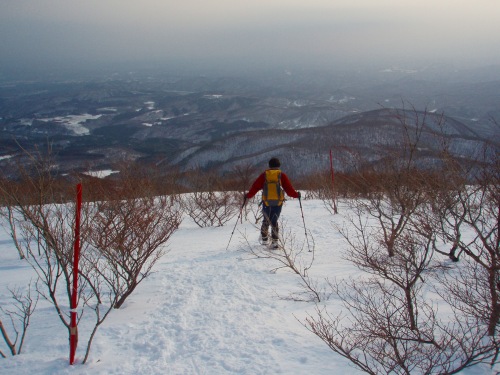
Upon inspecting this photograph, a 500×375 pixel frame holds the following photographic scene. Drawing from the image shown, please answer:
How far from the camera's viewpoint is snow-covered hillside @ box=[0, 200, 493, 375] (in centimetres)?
308

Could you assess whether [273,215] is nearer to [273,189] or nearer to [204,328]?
[273,189]

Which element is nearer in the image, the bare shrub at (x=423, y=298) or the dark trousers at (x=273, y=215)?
the bare shrub at (x=423, y=298)

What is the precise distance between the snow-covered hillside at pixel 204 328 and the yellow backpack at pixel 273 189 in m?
1.09

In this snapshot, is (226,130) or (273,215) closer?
(273,215)

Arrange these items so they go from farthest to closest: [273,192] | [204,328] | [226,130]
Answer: [226,130], [273,192], [204,328]

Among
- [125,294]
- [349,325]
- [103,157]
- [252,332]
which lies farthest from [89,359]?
[103,157]

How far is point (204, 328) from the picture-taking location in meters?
3.73

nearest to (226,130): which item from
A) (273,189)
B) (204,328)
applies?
(273,189)

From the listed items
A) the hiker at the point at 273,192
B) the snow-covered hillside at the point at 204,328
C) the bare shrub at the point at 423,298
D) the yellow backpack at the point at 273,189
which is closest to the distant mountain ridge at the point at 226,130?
the hiker at the point at 273,192

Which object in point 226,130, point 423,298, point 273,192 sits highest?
point 273,192

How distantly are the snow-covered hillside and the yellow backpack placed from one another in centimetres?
109

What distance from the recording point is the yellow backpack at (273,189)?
6480 millimetres

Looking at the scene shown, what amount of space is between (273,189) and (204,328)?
3.29 m

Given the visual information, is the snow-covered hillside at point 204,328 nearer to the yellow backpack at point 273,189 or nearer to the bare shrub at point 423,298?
the bare shrub at point 423,298
